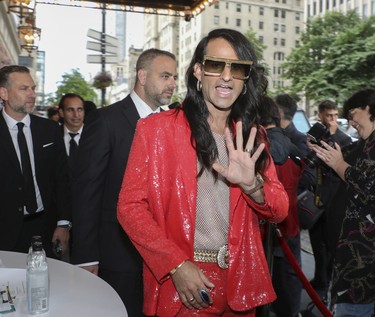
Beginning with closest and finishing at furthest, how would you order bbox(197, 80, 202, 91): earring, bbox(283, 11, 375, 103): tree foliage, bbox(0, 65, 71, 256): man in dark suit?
bbox(197, 80, 202, 91): earring
bbox(0, 65, 71, 256): man in dark suit
bbox(283, 11, 375, 103): tree foliage

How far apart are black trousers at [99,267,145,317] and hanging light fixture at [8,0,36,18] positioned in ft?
22.1

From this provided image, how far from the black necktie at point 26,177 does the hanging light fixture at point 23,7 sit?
5361 mm

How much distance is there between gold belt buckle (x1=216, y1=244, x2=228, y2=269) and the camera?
203 cm

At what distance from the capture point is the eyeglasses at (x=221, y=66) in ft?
6.59

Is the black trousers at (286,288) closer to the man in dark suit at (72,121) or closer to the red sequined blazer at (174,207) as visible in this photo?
the red sequined blazer at (174,207)

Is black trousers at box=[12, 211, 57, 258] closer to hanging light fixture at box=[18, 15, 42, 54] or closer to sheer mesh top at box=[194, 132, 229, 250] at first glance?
sheer mesh top at box=[194, 132, 229, 250]

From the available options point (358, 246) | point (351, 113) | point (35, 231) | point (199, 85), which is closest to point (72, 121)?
point (35, 231)

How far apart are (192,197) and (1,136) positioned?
2.33 metres

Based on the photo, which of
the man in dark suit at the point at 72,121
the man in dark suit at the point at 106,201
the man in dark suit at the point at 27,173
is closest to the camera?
the man in dark suit at the point at 106,201

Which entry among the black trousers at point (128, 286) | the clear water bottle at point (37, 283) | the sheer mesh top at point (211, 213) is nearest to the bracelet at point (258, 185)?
the sheer mesh top at point (211, 213)

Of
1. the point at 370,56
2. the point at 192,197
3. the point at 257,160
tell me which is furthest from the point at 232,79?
the point at 370,56

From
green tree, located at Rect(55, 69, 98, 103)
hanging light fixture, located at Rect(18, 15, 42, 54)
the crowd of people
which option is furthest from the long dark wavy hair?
green tree, located at Rect(55, 69, 98, 103)

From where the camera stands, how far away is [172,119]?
2068 mm

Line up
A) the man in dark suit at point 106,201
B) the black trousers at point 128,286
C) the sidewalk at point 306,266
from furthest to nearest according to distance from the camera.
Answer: the sidewalk at point 306,266
the black trousers at point 128,286
the man in dark suit at point 106,201
